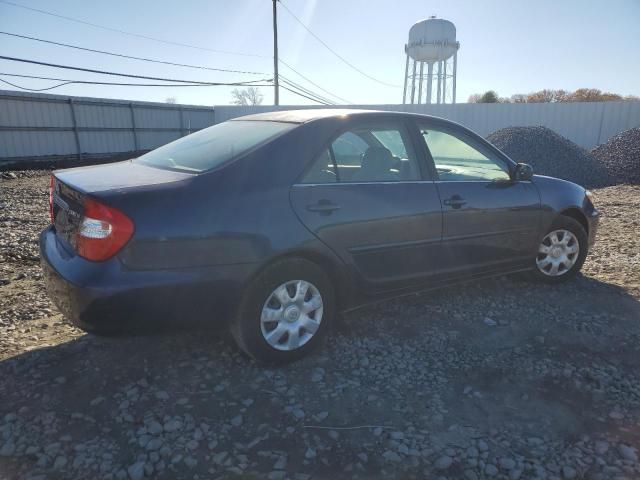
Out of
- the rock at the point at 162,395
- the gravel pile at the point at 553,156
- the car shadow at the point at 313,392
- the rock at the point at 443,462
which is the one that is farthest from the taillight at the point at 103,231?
the gravel pile at the point at 553,156

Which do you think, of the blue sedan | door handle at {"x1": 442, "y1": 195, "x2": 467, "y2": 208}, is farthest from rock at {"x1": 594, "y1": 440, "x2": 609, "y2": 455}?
door handle at {"x1": 442, "y1": 195, "x2": 467, "y2": 208}

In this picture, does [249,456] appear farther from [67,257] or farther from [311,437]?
[67,257]

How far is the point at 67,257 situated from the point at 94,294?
356 millimetres

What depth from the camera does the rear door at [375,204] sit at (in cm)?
281

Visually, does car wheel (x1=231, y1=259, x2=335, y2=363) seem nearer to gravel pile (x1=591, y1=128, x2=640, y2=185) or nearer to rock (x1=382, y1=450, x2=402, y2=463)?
rock (x1=382, y1=450, x2=402, y2=463)

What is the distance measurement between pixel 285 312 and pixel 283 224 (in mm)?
577

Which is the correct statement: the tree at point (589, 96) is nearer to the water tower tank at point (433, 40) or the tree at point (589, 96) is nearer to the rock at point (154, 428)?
the water tower tank at point (433, 40)

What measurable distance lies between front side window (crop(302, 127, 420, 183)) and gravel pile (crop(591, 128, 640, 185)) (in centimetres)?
1186

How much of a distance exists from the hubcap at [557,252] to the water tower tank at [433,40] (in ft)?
90.1

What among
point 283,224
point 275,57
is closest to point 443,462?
point 283,224

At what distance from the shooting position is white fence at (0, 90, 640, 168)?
1532 centimetres

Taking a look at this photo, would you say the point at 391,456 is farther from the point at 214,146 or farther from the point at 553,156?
the point at 553,156

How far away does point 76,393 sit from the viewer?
99.5 inches

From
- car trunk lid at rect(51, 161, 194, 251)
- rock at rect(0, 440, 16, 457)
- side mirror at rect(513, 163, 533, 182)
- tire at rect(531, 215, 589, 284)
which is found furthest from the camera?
tire at rect(531, 215, 589, 284)
